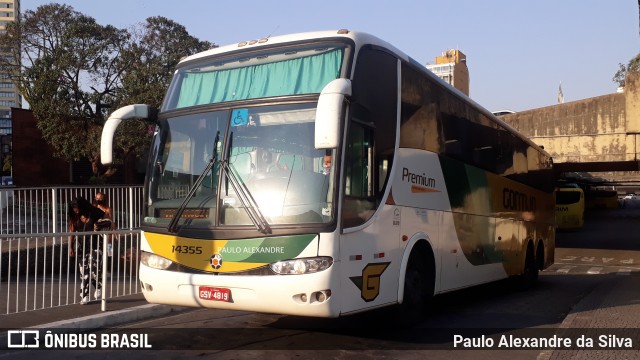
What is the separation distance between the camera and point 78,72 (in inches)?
1224

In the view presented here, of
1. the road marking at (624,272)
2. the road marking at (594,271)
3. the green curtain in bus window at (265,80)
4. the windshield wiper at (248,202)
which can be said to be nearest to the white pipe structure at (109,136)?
the green curtain in bus window at (265,80)

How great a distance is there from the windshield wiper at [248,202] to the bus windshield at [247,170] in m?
0.01

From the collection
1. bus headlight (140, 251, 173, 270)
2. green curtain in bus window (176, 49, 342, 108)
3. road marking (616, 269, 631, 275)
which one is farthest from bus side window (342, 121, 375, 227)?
road marking (616, 269, 631, 275)

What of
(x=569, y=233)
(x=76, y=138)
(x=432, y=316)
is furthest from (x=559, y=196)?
(x=432, y=316)

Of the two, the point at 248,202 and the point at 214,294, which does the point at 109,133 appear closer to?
the point at 248,202

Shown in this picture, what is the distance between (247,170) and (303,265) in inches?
48.5

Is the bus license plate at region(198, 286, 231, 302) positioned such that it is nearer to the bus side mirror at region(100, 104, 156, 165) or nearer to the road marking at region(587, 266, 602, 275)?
the bus side mirror at region(100, 104, 156, 165)

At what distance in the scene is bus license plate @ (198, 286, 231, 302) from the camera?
6605mm

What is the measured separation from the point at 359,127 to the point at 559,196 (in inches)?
1406

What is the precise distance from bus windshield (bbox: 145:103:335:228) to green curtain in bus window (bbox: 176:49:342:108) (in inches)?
8.5

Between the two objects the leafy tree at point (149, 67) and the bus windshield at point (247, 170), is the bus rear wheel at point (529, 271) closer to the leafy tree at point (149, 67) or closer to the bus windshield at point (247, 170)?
the bus windshield at point (247, 170)

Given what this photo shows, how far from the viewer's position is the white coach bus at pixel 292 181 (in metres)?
6.39

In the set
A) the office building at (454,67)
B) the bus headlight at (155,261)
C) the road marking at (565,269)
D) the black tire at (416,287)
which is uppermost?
the office building at (454,67)

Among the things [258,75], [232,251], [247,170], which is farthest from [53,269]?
[258,75]
